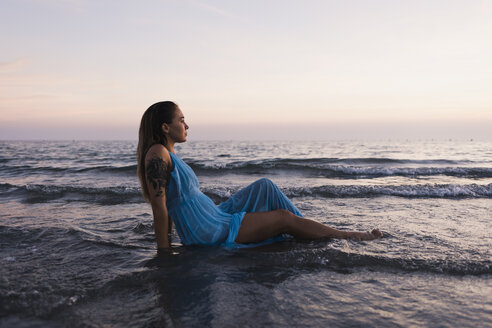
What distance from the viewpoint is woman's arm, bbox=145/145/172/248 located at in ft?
10.7

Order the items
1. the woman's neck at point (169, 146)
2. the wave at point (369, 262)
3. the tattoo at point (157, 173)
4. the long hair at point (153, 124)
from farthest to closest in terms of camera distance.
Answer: the woman's neck at point (169, 146)
the long hair at point (153, 124)
the tattoo at point (157, 173)
the wave at point (369, 262)

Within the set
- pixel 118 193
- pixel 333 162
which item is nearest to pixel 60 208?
pixel 118 193

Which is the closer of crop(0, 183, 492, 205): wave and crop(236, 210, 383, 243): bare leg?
crop(236, 210, 383, 243): bare leg

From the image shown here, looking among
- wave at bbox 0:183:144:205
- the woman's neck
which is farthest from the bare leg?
wave at bbox 0:183:144:205

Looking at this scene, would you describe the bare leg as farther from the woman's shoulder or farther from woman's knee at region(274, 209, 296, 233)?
the woman's shoulder

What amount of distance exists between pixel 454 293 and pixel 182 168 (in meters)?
2.60

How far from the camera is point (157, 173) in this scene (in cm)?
329

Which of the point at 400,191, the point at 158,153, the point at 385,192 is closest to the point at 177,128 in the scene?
the point at 158,153

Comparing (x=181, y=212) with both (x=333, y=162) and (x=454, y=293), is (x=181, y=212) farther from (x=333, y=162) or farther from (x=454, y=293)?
(x=333, y=162)

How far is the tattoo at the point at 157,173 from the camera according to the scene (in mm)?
3270

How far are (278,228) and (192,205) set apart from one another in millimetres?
993

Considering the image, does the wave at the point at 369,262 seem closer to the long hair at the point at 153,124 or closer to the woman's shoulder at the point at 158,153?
the woman's shoulder at the point at 158,153

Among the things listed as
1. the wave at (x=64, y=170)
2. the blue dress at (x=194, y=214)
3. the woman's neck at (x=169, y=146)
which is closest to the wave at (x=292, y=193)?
the blue dress at (x=194, y=214)

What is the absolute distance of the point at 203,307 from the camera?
7.66ft
